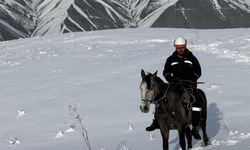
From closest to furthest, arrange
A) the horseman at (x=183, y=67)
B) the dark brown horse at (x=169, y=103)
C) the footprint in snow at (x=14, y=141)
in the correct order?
the dark brown horse at (x=169, y=103)
the horseman at (x=183, y=67)
the footprint in snow at (x=14, y=141)

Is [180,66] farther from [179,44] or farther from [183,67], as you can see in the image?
[179,44]

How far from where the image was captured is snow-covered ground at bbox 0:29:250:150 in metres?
15.5

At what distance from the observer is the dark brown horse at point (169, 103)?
1087cm

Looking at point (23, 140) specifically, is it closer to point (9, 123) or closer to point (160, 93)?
point (9, 123)

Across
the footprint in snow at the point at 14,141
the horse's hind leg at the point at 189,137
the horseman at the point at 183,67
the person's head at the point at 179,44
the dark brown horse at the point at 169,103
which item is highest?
the person's head at the point at 179,44

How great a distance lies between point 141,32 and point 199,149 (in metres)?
33.1

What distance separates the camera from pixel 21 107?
68.1 feet

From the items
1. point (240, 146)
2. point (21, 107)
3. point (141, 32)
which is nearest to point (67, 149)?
point (240, 146)

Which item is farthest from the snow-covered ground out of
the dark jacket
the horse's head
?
the horse's head

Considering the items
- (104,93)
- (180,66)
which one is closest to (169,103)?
(180,66)

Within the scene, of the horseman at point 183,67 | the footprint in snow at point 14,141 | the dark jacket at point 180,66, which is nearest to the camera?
the horseman at point 183,67

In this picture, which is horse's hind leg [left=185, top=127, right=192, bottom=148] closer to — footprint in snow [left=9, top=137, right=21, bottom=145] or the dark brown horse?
the dark brown horse

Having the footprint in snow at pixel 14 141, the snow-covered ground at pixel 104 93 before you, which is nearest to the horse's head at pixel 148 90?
the snow-covered ground at pixel 104 93

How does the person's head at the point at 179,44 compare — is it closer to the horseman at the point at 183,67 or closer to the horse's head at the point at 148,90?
the horseman at the point at 183,67
